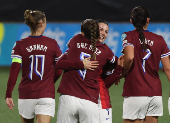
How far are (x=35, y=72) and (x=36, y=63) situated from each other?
0.09 metres

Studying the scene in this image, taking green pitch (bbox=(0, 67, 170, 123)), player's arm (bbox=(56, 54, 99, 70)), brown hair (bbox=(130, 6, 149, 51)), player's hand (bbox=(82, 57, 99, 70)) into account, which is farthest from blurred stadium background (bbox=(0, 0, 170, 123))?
player's hand (bbox=(82, 57, 99, 70))

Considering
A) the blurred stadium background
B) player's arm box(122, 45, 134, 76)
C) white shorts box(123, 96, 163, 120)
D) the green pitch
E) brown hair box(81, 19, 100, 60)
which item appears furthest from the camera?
the blurred stadium background

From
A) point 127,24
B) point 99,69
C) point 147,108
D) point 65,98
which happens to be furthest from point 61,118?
point 127,24

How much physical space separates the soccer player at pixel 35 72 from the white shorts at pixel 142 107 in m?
0.80

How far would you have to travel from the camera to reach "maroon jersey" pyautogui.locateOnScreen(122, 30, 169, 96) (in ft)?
14.3

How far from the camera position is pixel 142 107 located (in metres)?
4.38

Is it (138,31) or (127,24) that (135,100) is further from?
(127,24)

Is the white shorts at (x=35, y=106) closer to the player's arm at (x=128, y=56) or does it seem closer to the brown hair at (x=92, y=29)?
the brown hair at (x=92, y=29)

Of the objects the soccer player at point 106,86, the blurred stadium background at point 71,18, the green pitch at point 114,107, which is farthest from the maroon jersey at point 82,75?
the blurred stadium background at point 71,18

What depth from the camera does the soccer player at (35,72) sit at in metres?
4.31

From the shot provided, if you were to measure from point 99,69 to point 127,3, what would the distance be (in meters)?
8.98

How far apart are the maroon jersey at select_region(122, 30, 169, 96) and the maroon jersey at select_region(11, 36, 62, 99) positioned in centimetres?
79

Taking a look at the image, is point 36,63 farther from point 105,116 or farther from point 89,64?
point 105,116

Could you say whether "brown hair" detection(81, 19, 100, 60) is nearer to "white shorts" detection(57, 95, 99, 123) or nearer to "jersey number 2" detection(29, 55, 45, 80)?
"white shorts" detection(57, 95, 99, 123)
